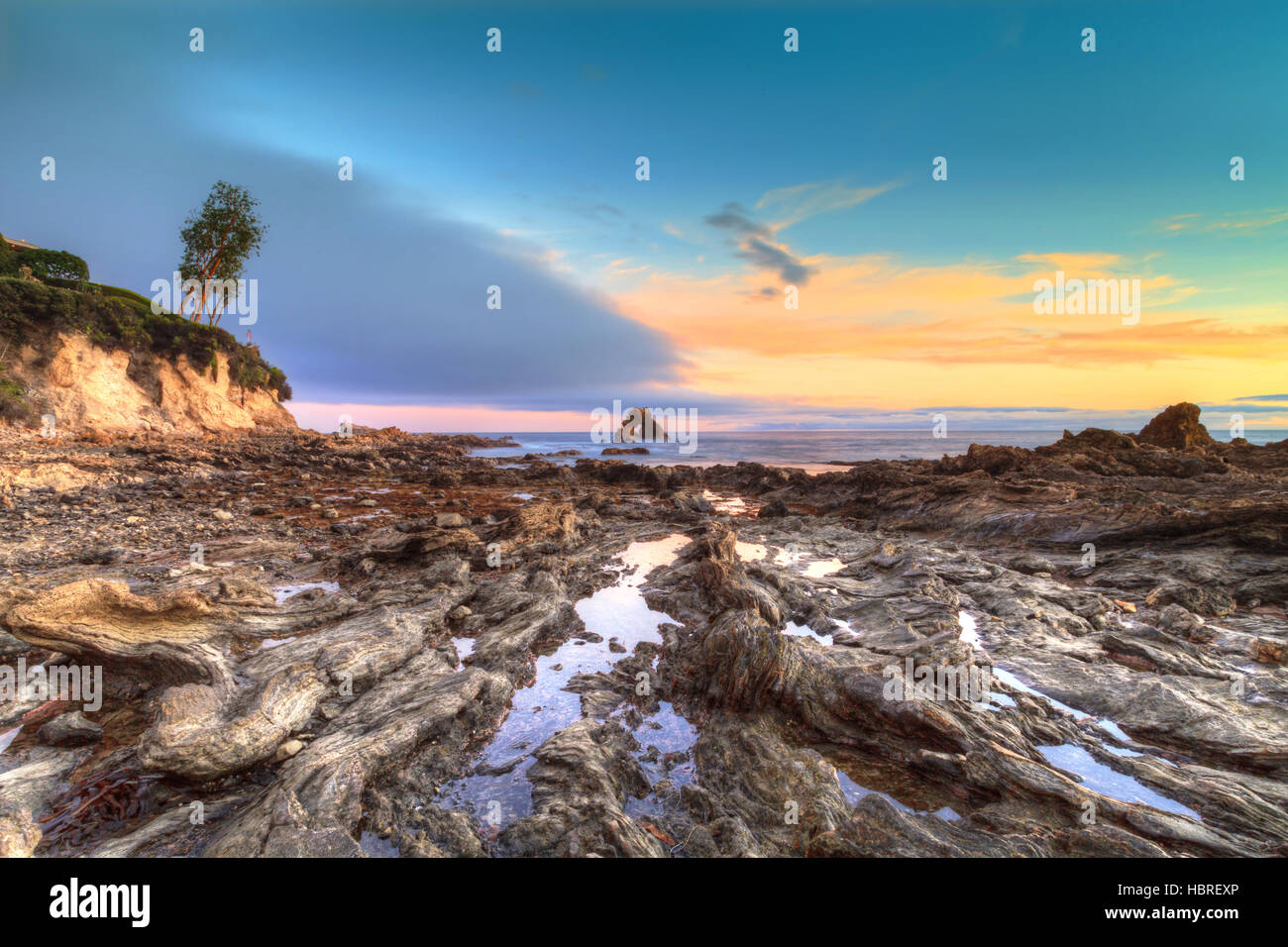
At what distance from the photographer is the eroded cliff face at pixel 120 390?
115ft

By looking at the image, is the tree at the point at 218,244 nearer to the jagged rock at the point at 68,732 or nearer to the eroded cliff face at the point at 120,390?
the eroded cliff face at the point at 120,390

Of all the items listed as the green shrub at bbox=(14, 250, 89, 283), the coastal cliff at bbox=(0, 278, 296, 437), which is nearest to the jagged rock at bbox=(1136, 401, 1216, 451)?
the coastal cliff at bbox=(0, 278, 296, 437)

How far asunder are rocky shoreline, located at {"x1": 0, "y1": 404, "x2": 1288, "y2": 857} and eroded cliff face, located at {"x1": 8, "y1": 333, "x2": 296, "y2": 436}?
29023 mm

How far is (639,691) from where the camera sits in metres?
8.42

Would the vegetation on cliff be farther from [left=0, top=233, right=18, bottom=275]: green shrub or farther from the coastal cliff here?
[left=0, top=233, right=18, bottom=275]: green shrub

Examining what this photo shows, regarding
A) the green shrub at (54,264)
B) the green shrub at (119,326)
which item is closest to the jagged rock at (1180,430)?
the green shrub at (119,326)

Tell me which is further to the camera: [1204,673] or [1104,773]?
[1204,673]

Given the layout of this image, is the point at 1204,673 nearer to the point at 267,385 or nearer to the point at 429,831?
the point at 429,831

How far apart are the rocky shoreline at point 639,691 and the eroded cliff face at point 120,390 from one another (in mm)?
29023

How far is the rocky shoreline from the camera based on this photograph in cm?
515
